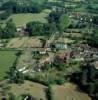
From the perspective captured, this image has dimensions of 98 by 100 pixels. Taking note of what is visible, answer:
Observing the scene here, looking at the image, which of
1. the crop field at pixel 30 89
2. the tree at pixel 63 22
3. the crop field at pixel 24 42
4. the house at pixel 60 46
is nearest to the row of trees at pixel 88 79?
the crop field at pixel 30 89

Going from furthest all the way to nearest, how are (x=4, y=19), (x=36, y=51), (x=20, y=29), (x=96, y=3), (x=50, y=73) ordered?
(x=96, y=3), (x=4, y=19), (x=20, y=29), (x=36, y=51), (x=50, y=73)

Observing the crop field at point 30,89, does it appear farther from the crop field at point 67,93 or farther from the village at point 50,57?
the crop field at point 67,93

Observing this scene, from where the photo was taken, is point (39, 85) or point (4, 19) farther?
point (4, 19)

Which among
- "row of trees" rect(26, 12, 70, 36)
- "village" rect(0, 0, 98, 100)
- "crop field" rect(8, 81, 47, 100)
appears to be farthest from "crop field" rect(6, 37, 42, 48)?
"crop field" rect(8, 81, 47, 100)

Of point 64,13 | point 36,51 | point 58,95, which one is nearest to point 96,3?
point 64,13

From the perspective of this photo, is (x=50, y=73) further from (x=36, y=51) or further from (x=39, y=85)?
(x=36, y=51)

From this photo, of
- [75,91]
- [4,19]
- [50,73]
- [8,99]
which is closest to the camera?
[8,99]
